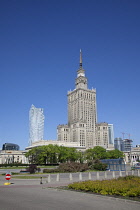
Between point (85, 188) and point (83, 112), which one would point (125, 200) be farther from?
point (83, 112)

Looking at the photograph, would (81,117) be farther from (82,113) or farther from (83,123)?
(83,123)

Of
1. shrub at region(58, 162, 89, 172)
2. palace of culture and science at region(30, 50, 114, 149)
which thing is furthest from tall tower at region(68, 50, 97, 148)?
shrub at region(58, 162, 89, 172)

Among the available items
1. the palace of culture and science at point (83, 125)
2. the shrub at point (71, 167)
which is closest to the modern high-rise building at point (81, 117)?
the palace of culture and science at point (83, 125)

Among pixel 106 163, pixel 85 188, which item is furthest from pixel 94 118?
pixel 85 188

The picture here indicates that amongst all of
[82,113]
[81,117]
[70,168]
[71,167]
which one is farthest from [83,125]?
[70,168]

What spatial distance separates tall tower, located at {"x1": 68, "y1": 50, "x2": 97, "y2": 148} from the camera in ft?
533

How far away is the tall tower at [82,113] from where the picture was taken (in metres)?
162

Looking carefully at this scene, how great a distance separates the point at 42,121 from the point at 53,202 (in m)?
188

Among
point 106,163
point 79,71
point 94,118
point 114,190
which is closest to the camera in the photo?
point 114,190

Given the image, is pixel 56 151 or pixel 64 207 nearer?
pixel 64 207

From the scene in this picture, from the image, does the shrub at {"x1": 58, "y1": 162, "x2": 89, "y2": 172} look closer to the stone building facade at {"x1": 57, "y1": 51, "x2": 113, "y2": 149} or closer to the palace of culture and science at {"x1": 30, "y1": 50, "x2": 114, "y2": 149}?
the palace of culture and science at {"x1": 30, "y1": 50, "x2": 114, "y2": 149}

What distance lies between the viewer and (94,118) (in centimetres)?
17438

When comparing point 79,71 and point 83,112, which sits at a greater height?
point 79,71

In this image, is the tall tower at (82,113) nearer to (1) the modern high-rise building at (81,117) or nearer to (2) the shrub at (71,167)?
(1) the modern high-rise building at (81,117)
